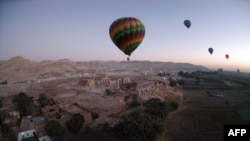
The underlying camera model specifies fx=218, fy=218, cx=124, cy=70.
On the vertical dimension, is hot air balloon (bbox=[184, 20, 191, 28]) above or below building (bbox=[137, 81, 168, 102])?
above

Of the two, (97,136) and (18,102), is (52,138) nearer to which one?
(97,136)

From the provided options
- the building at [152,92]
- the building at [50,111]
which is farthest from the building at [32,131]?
the building at [152,92]

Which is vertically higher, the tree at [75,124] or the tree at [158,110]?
the tree at [158,110]

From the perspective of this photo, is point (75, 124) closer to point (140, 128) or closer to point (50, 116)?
point (50, 116)

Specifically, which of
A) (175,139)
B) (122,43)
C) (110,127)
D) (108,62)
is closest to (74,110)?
(110,127)

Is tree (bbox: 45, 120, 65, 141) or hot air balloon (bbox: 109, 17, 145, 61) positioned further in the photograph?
hot air balloon (bbox: 109, 17, 145, 61)

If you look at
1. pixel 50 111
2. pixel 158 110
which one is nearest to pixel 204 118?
pixel 158 110

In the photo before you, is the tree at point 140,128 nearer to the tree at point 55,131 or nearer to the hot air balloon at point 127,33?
the tree at point 55,131

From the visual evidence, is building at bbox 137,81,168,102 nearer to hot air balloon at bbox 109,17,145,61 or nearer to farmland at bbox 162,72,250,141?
farmland at bbox 162,72,250,141

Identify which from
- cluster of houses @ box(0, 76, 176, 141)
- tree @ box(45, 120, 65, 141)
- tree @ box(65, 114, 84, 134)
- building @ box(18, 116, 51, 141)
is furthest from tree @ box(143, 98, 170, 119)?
building @ box(18, 116, 51, 141)
